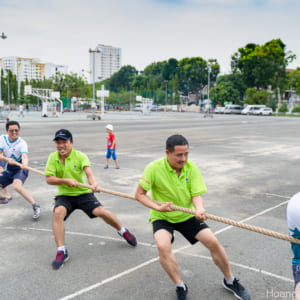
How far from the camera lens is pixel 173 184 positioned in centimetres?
375

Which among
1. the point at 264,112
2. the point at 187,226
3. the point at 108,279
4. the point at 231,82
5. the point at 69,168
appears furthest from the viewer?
the point at 231,82

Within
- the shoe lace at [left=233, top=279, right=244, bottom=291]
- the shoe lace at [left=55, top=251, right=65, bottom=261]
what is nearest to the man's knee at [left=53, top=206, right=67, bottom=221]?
the shoe lace at [left=55, top=251, right=65, bottom=261]

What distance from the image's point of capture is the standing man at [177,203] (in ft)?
11.8

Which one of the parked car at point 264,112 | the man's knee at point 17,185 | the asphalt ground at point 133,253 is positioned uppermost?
the parked car at point 264,112

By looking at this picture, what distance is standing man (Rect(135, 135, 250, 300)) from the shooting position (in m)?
3.58

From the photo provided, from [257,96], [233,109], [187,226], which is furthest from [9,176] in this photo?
[257,96]

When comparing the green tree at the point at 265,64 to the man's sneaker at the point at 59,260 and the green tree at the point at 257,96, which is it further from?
the man's sneaker at the point at 59,260

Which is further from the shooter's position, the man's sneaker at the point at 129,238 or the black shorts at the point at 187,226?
the man's sneaker at the point at 129,238

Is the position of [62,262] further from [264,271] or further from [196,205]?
[264,271]

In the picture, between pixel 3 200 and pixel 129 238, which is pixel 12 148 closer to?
pixel 3 200

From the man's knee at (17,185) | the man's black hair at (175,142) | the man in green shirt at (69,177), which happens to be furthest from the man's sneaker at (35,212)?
the man's black hair at (175,142)

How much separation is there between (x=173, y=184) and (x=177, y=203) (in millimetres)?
Result: 216

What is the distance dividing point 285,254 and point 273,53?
73.2 metres

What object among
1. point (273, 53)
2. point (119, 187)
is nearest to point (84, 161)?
point (119, 187)
